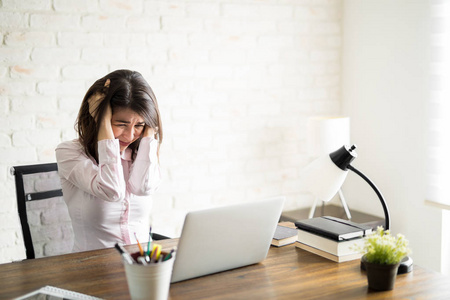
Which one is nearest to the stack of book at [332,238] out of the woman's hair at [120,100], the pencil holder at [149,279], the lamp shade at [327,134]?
the pencil holder at [149,279]

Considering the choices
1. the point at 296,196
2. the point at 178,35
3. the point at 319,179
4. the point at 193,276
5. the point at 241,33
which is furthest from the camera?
the point at 296,196

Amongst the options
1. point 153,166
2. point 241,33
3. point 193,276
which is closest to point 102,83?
point 153,166

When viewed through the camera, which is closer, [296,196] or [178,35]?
[178,35]

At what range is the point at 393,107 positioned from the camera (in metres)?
3.17

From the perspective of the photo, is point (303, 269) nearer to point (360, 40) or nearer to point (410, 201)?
point (410, 201)

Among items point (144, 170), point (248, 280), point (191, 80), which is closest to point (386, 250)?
point (248, 280)

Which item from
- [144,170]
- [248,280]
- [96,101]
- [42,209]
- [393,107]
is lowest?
[248,280]

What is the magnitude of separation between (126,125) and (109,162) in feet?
0.55

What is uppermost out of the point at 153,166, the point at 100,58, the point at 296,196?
the point at 100,58

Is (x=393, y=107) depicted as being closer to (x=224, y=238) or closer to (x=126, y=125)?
(x=126, y=125)

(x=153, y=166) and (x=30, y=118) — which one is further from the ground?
(x=30, y=118)

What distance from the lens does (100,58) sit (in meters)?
2.81

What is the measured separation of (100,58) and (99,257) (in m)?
1.42

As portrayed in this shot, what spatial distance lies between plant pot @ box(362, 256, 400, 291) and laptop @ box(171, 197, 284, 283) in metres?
0.32
